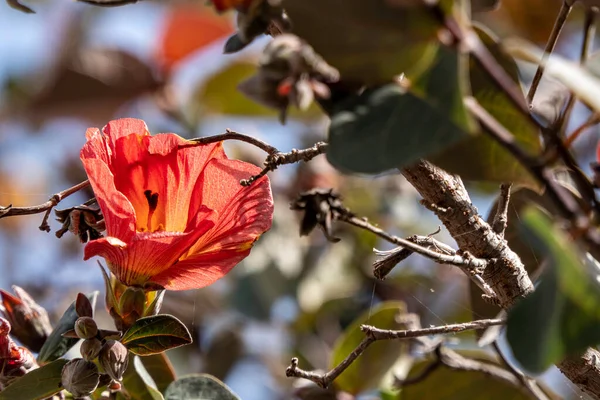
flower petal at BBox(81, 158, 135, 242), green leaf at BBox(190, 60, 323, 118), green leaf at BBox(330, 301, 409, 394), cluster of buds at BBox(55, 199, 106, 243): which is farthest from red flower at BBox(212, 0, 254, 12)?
green leaf at BBox(190, 60, 323, 118)

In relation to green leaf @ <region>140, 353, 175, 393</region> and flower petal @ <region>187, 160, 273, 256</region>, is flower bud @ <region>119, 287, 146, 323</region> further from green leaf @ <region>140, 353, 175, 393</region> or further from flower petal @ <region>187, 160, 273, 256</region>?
green leaf @ <region>140, 353, 175, 393</region>

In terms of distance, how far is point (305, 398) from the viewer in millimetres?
1403

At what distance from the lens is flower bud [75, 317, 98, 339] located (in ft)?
3.10

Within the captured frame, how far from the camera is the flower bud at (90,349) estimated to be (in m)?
A: 0.93

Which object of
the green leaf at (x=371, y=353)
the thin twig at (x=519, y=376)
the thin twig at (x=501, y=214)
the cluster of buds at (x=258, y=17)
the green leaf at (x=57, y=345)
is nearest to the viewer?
the cluster of buds at (x=258, y=17)

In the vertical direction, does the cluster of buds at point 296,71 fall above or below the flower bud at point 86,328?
above

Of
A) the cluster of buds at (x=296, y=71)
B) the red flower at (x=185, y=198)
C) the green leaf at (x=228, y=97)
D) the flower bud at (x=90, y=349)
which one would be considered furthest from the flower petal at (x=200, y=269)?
the green leaf at (x=228, y=97)

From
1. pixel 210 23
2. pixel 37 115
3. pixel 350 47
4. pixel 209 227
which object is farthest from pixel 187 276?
pixel 37 115

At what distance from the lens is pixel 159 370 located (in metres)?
1.22

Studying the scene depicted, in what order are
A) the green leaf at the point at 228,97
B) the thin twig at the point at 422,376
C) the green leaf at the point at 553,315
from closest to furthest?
1. the green leaf at the point at 553,315
2. the thin twig at the point at 422,376
3. the green leaf at the point at 228,97

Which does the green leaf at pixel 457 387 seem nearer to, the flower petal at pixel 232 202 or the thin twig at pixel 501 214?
the thin twig at pixel 501 214

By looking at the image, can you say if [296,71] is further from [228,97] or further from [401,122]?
[228,97]

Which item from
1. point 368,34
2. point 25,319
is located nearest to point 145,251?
point 25,319

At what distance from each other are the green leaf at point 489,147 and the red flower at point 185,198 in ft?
1.01
